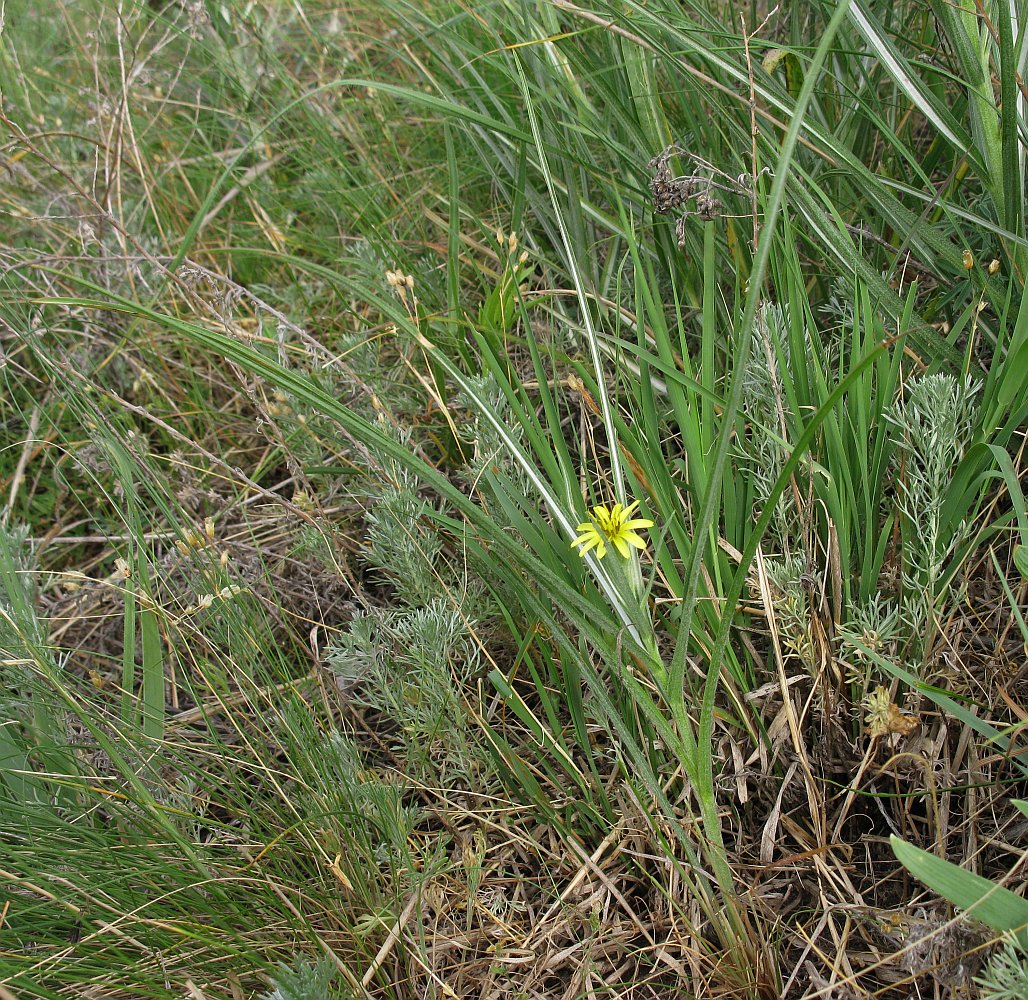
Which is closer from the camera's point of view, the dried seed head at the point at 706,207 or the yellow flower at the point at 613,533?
the yellow flower at the point at 613,533

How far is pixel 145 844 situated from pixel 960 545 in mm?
1216

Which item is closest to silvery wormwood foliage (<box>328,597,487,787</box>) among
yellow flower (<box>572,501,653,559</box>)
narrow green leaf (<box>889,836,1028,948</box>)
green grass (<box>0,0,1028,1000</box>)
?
green grass (<box>0,0,1028,1000</box>)

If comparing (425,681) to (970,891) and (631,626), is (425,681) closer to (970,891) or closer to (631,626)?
(631,626)

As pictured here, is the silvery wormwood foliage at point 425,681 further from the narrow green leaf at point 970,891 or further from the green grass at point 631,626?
the narrow green leaf at point 970,891

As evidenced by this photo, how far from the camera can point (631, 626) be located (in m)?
1.15

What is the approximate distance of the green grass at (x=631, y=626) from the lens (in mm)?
1179

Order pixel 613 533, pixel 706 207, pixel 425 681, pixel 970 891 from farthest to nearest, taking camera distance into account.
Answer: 1. pixel 425 681
2. pixel 706 207
3. pixel 613 533
4. pixel 970 891

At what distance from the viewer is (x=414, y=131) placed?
7.97 feet

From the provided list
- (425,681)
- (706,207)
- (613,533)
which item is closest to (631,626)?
(613,533)

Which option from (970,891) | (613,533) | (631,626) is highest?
(613,533)

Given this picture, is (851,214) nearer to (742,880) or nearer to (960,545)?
(960,545)

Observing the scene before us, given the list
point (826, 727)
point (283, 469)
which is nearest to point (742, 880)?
point (826, 727)

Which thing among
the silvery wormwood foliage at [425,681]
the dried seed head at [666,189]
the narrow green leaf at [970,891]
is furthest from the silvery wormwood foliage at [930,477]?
the silvery wormwood foliage at [425,681]

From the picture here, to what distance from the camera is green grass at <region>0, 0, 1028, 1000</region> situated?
118 centimetres
